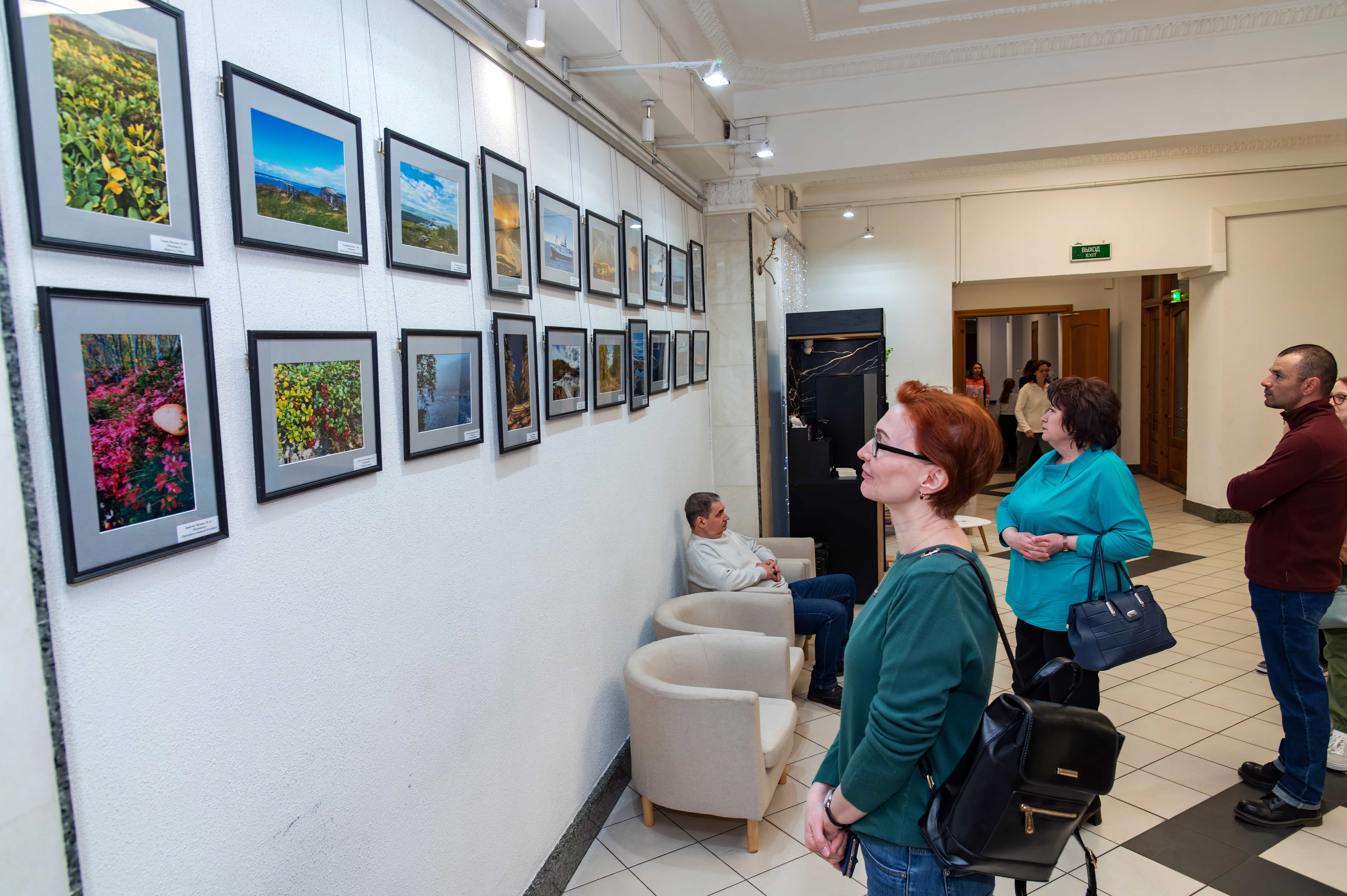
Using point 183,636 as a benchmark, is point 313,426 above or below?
above

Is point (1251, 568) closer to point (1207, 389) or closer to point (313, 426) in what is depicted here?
point (313, 426)

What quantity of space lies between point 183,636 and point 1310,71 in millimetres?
6369

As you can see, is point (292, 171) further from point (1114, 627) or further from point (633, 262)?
point (1114, 627)

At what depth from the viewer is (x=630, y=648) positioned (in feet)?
12.9

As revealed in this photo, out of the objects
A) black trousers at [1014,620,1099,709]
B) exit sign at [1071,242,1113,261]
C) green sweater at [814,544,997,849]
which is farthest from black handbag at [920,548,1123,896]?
exit sign at [1071,242,1113,261]

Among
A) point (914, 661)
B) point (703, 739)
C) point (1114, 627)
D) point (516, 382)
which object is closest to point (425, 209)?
point (516, 382)

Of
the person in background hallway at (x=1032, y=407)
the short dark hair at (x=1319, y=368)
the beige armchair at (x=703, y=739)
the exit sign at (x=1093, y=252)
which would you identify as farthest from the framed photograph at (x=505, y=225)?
the person in background hallway at (x=1032, y=407)

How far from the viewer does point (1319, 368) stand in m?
3.12

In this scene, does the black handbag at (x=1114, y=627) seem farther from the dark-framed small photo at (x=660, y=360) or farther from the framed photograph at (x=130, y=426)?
the framed photograph at (x=130, y=426)

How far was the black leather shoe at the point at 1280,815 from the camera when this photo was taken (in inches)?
128

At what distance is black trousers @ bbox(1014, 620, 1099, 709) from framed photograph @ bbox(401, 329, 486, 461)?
2.08 meters

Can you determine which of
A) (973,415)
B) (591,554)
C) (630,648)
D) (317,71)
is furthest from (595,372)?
(973,415)

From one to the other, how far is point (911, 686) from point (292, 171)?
161cm

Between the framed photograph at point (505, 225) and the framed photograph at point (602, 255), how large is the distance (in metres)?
0.59
